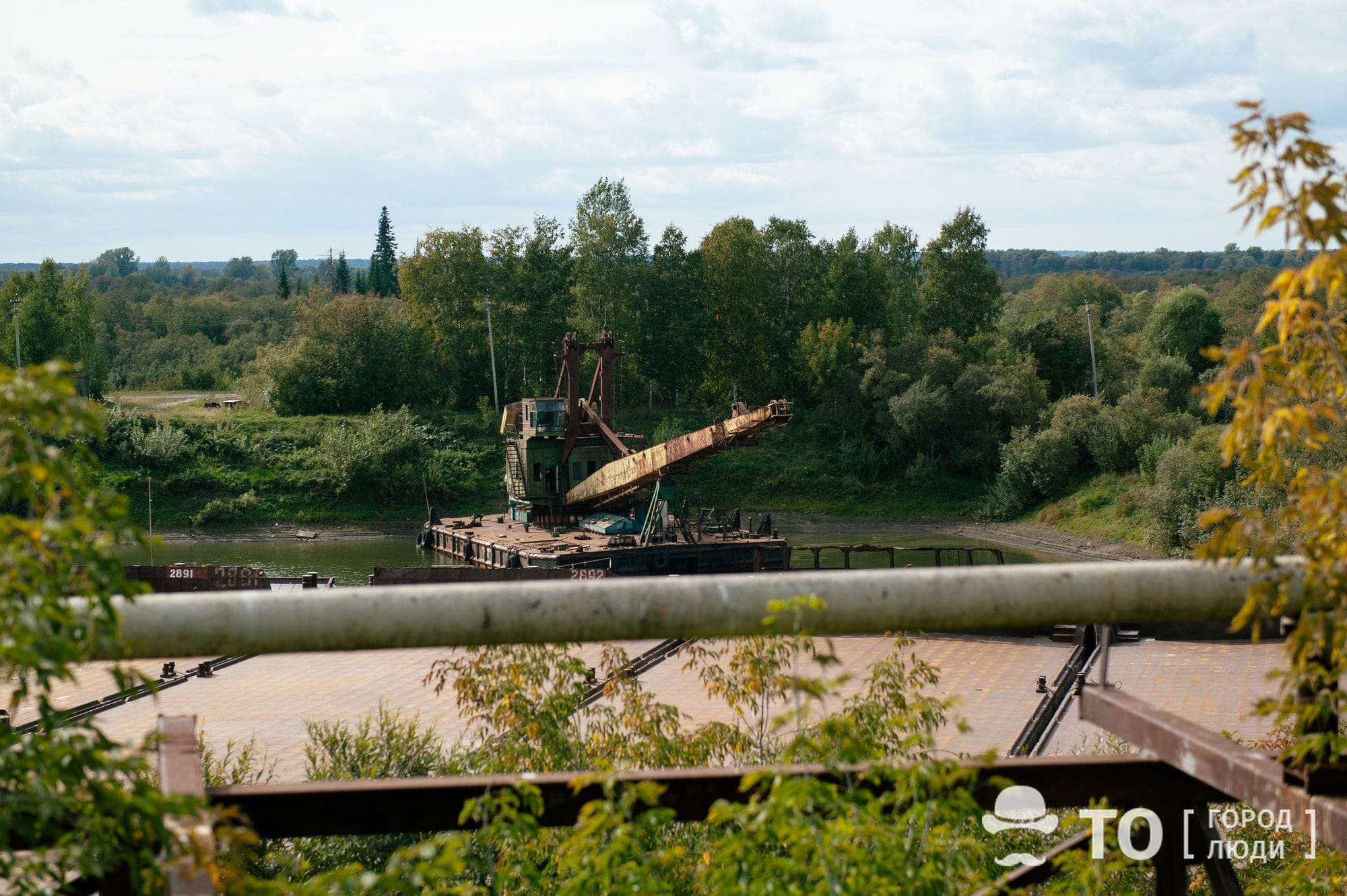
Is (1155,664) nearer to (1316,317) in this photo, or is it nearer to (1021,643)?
(1021,643)

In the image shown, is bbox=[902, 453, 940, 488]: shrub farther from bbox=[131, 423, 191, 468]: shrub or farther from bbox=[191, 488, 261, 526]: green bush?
Answer: bbox=[131, 423, 191, 468]: shrub

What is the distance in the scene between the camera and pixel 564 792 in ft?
9.26

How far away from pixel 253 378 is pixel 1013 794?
217ft

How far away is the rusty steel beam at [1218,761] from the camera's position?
2.53m

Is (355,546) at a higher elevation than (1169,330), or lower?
lower

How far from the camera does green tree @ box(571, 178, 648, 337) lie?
6072 cm

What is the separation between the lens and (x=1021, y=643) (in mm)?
21734

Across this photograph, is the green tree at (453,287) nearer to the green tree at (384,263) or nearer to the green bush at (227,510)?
the green bush at (227,510)

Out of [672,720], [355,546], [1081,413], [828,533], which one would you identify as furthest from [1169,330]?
[672,720]

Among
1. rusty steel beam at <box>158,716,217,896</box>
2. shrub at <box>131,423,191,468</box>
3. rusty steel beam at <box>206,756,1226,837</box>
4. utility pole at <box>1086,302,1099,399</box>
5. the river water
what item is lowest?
the river water

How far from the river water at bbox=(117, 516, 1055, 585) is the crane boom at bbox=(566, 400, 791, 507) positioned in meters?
7.48

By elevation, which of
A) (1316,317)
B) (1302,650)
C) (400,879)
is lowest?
(400,879)

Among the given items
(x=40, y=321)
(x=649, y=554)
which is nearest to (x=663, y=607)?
(x=649, y=554)

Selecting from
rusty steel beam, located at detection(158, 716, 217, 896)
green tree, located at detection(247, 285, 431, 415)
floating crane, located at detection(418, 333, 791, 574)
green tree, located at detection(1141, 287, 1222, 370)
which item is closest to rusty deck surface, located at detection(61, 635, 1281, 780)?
floating crane, located at detection(418, 333, 791, 574)
